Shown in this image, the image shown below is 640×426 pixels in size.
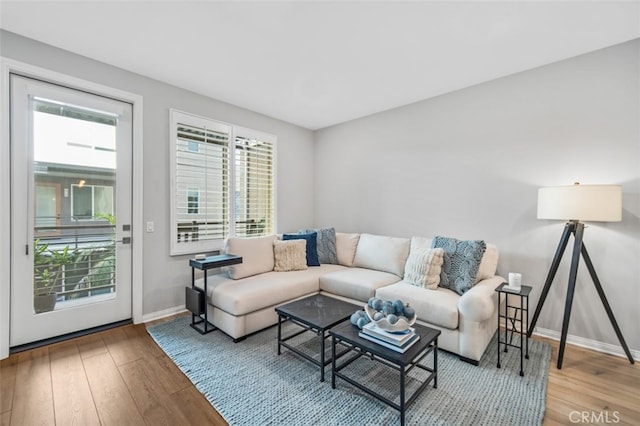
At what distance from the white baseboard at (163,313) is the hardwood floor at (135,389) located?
52 centimetres

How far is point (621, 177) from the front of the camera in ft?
7.78

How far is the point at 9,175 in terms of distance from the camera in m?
2.27

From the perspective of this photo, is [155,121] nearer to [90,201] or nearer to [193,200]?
[193,200]

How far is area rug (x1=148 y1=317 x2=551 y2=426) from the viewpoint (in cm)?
166

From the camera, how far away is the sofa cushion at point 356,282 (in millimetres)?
2928

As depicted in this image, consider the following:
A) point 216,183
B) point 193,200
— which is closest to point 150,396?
point 193,200

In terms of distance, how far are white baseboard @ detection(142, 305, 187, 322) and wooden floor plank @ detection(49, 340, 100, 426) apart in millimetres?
636

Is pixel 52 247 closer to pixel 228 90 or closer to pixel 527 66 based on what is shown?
pixel 228 90

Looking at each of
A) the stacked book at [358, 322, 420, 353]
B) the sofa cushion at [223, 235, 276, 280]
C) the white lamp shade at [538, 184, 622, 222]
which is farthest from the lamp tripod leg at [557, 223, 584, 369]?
the sofa cushion at [223, 235, 276, 280]

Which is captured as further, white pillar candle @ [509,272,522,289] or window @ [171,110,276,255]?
window @ [171,110,276,255]

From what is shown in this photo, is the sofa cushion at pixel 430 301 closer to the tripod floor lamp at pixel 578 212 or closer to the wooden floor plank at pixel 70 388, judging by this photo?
the tripod floor lamp at pixel 578 212

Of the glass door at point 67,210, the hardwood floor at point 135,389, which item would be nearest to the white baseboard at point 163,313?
the glass door at point 67,210

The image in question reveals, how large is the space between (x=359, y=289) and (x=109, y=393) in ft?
7.17

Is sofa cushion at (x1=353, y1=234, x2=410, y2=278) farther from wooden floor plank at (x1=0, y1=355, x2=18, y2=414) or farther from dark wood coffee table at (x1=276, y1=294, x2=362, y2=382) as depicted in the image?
wooden floor plank at (x1=0, y1=355, x2=18, y2=414)
